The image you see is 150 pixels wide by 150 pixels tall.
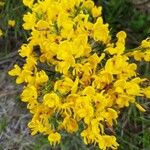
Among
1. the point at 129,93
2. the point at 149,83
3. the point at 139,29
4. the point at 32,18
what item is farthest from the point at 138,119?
the point at 32,18

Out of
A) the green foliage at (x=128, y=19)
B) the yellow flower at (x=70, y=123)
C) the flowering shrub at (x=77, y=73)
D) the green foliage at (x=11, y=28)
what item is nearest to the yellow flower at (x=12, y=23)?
the green foliage at (x=11, y=28)

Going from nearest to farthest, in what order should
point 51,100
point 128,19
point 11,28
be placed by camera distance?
1. point 51,100
2. point 128,19
3. point 11,28

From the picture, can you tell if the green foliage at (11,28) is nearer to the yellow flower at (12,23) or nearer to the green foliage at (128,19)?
the yellow flower at (12,23)

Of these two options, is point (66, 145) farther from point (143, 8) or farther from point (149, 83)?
point (143, 8)

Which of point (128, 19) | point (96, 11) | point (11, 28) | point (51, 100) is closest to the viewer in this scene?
point (51, 100)

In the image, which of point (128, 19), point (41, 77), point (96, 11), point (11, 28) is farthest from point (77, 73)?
point (11, 28)

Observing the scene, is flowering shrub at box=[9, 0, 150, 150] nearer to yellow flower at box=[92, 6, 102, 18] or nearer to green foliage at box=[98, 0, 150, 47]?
yellow flower at box=[92, 6, 102, 18]

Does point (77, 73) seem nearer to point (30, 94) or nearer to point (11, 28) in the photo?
point (30, 94)

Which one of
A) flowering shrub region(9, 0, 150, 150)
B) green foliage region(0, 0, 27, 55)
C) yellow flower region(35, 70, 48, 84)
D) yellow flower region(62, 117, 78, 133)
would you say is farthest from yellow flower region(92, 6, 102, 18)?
green foliage region(0, 0, 27, 55)
